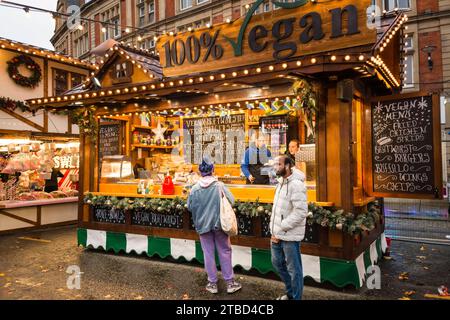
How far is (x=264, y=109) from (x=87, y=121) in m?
4.60

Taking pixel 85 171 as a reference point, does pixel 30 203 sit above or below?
below

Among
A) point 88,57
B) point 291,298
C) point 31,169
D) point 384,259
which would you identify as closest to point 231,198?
point 291,298

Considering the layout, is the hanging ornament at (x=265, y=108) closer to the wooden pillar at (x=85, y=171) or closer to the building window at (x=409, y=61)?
the wooden pillar at (x=85, y=171)

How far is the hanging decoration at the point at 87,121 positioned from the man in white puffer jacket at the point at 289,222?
5.31 meters

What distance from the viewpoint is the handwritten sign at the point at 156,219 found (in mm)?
7062

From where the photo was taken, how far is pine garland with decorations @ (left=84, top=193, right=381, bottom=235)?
535cm

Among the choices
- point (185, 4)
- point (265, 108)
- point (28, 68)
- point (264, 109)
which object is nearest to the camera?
point (265, 108)

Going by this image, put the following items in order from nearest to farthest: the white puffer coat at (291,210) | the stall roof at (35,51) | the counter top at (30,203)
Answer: the white puffer coat at (291,210) → the counter top at (30,203) → the stall roof at (35,51)

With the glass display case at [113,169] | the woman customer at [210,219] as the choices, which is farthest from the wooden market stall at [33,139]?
the woman customer at [210,219]

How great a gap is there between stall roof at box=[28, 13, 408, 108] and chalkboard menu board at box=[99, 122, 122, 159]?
1.52 meters

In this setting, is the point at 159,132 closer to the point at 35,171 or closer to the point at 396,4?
the point at 35,171

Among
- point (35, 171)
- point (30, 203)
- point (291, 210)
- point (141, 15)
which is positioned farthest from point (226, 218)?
point (141, 15)

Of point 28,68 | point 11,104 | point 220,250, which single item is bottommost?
point 220,250

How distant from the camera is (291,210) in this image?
14.5 feet
